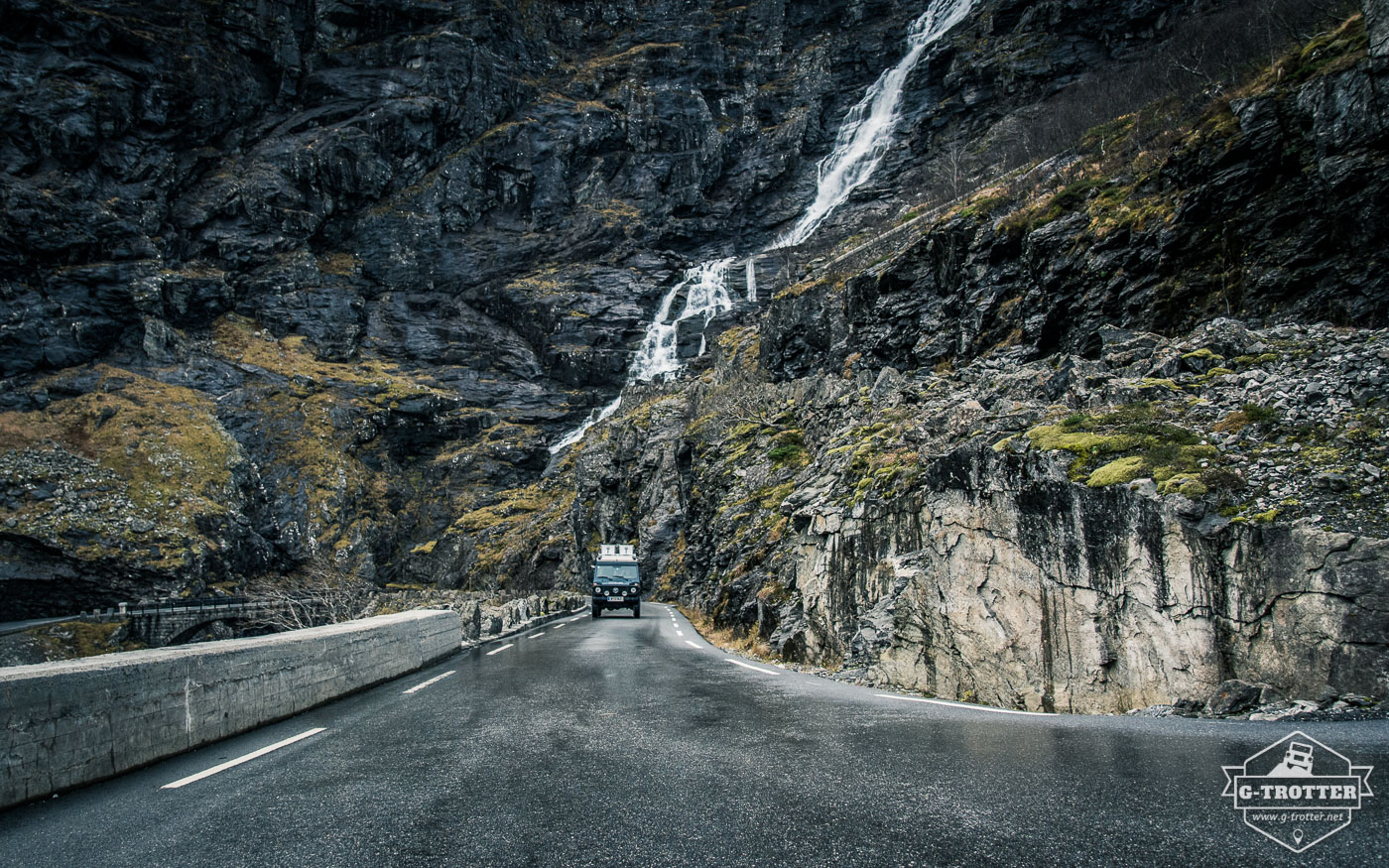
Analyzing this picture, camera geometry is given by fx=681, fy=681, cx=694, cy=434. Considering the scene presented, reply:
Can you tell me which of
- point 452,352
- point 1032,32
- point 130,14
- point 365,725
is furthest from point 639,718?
point 130,14

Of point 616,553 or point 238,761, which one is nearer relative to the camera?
point 238,761

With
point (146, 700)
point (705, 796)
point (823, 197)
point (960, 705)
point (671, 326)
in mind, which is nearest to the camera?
point (705, 796)

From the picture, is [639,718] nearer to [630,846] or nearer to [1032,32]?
[630,846]

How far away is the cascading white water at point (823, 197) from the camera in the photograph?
99.1 meters

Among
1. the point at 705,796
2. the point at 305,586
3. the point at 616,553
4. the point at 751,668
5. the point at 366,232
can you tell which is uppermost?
the point at 366,232

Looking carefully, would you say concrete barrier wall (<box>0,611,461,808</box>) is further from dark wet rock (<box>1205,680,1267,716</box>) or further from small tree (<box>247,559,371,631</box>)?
small tree (<box>247,559,371,631</box>)

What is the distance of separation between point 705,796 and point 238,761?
4.66m

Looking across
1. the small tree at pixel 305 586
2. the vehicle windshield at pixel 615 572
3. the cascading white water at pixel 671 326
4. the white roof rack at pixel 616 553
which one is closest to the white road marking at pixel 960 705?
the vehicle windshield at pixel 615 572

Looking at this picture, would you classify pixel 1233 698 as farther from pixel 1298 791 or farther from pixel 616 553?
pixel 616 553

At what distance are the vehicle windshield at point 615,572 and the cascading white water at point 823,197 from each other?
6072cm

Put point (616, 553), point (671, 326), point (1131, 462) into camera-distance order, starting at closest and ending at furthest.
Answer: point (1131, 462)
point (616, 553)
point (671, 326)

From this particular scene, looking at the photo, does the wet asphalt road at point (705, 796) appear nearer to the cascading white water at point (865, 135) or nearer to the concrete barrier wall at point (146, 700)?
the concrete barrier wall at point (146, 700)

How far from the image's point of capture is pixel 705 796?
482cm

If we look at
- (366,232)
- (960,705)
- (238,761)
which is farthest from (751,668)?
(366,232)
